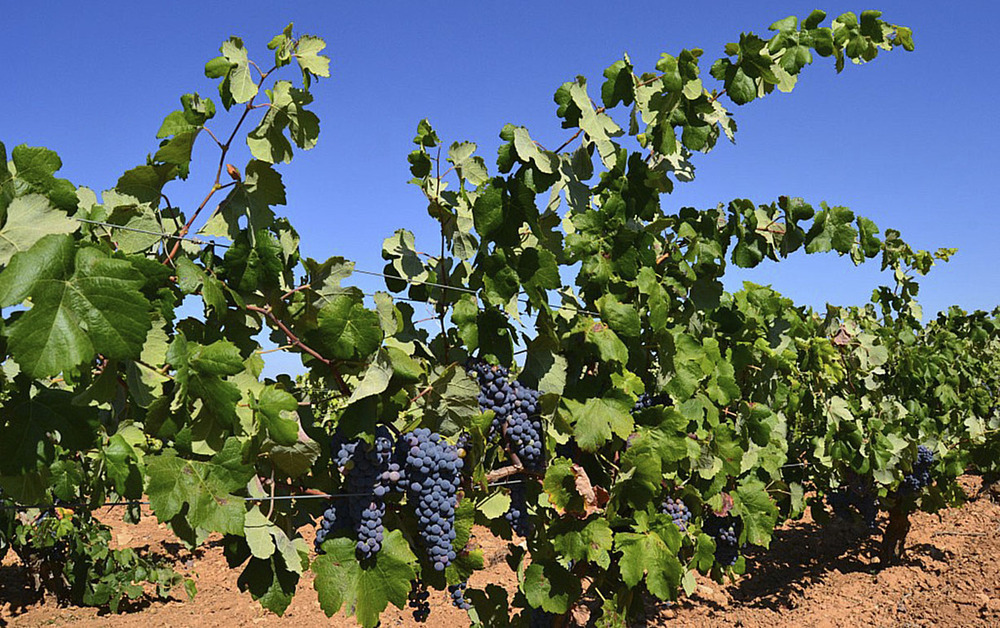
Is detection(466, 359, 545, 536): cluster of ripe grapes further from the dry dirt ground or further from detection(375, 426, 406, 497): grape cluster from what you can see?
the dry dirt ground

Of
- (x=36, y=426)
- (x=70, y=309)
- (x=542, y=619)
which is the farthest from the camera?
(x=542, y=619)

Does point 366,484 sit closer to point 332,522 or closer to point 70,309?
point 332,522

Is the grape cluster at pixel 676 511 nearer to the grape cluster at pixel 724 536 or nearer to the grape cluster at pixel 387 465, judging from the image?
the grape cluster at pixel 724 536

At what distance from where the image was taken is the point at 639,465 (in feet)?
9.27

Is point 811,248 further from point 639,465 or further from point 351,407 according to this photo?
point 351,407

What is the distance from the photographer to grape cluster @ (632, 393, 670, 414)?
3.18m

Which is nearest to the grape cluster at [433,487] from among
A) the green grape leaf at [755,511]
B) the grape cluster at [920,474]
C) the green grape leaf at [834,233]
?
the green grape leaf at [834,233]

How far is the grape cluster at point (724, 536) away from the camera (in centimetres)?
418

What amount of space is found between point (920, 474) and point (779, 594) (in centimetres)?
156

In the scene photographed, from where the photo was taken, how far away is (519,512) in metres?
2.91

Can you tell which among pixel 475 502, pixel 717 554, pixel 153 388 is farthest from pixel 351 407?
pixel 717 554

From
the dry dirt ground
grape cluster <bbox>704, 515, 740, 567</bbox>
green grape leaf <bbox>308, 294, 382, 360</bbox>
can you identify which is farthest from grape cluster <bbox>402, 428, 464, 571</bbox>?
the dry dirt ground

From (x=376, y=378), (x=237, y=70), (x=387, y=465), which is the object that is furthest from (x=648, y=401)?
A: (x=237, y=70)

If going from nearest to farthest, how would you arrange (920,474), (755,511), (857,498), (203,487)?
(203,487), (755,511), (920,474), (857,498)
